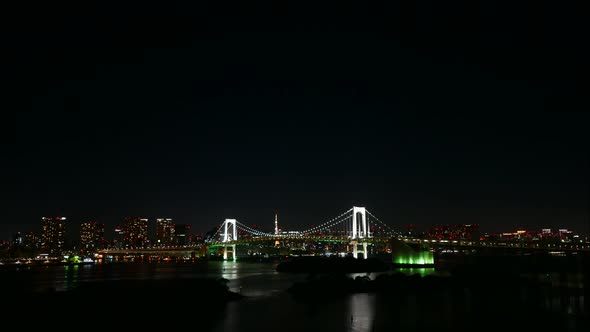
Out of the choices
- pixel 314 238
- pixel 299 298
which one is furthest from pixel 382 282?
pixel 314 238

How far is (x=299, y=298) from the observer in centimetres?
3625

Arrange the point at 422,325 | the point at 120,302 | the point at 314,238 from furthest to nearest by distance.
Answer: the point at 314,238 < the point at 120,302 < the point at 422,325

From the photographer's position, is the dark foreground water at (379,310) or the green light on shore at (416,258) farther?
the green light on shore at (416,258)

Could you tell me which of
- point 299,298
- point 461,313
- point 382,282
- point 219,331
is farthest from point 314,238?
point 219,331

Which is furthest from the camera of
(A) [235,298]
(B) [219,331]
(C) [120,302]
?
(A) [235,298]

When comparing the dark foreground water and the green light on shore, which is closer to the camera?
the dark foreground water

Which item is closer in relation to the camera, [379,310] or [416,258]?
[379,310]

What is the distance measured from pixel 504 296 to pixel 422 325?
546 inches

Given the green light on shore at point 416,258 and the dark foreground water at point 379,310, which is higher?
the green light on shore at point 416,258

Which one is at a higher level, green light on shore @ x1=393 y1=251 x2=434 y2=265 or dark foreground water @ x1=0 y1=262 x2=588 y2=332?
green light on shore @ x1=393 y1=251 x2=434 y2=265

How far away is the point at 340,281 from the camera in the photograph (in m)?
40.7

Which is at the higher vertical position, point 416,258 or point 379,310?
point 416,258

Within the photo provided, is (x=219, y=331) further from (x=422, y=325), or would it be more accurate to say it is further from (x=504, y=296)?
(x=504, y=296)

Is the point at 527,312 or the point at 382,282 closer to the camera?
the point at 527,312
